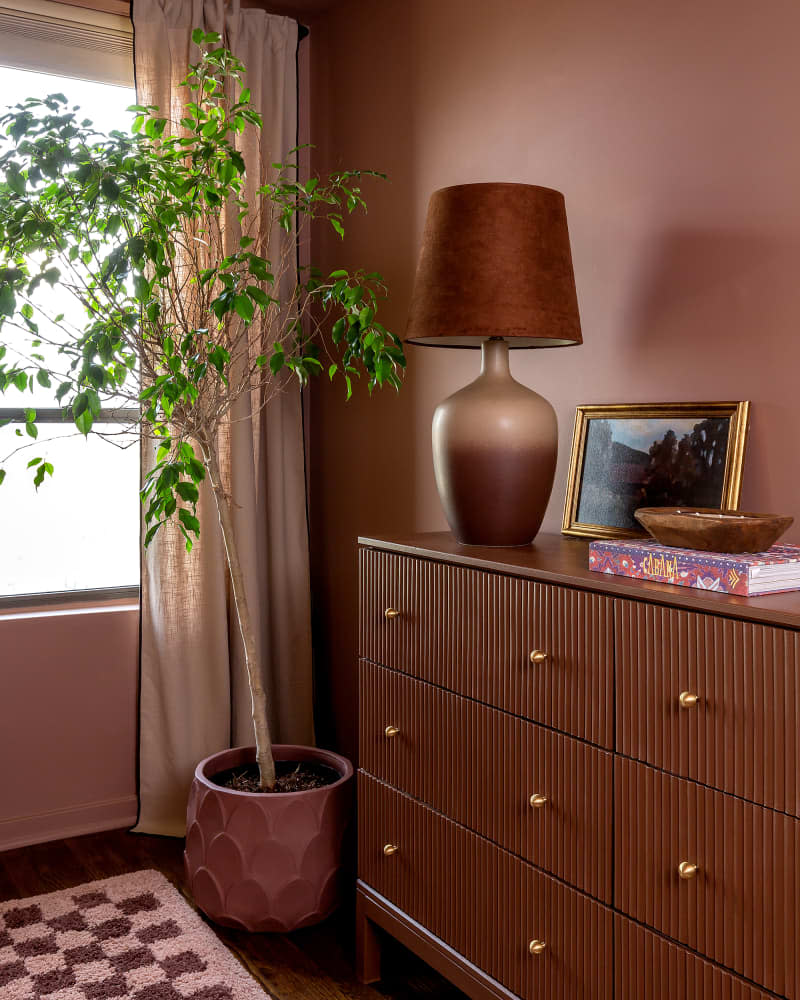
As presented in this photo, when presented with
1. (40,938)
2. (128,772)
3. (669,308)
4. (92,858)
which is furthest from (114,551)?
(669,308)

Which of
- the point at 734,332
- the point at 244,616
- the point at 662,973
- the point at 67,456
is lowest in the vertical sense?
the point at 662,973

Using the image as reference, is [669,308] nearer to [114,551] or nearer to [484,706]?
[484,706]

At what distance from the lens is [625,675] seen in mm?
1393

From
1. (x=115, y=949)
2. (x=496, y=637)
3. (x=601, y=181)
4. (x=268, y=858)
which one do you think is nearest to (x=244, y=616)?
(x=268, y=858)

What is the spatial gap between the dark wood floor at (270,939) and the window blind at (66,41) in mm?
2137

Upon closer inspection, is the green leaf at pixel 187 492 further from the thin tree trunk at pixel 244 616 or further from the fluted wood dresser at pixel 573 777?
the fluted wood dresser at pixel 573 777

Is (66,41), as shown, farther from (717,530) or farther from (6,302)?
(717,530)

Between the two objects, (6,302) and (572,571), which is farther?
(6,302)

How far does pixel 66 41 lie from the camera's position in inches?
109

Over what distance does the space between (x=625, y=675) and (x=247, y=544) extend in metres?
1.68

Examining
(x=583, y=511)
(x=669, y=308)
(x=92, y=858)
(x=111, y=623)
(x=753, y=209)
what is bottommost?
(x=92, y=858)

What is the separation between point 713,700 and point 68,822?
2182 mm

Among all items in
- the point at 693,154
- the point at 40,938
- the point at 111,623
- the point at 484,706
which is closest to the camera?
the point at 484,706

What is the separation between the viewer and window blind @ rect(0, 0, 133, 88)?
2703 mm
